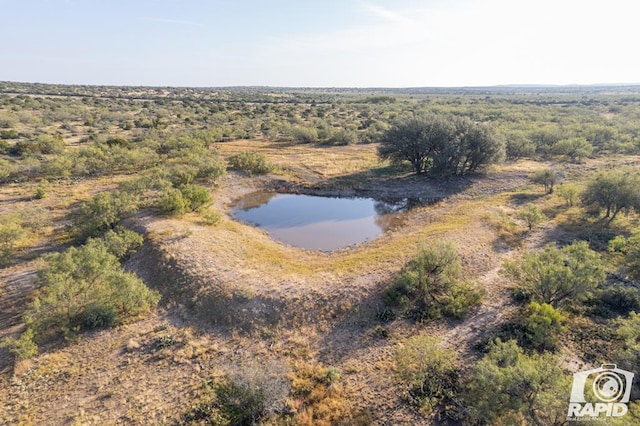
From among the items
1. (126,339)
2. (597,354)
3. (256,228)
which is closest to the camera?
(597,354)

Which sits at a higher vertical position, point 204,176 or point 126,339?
point 204,176

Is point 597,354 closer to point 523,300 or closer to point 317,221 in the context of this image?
point 523,300

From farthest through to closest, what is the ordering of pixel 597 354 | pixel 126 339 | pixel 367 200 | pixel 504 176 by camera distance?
pixel 504 176, pixel 367 200, pixel 126 339, pixel 597 354

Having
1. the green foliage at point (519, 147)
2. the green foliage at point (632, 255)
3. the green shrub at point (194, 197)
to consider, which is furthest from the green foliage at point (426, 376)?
the green foliage at point (519, 147)

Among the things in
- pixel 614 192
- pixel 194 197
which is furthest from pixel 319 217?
pixel 614 192

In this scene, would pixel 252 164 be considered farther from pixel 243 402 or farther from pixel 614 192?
pixel 614 192

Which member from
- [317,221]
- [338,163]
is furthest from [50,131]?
[317,221]

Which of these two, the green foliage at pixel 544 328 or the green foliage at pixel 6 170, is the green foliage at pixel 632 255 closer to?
the green foliage at pixel 544 328

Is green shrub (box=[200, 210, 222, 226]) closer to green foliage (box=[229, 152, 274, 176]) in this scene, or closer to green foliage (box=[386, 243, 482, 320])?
green foliage (box=[229, 152, 274, 176])
